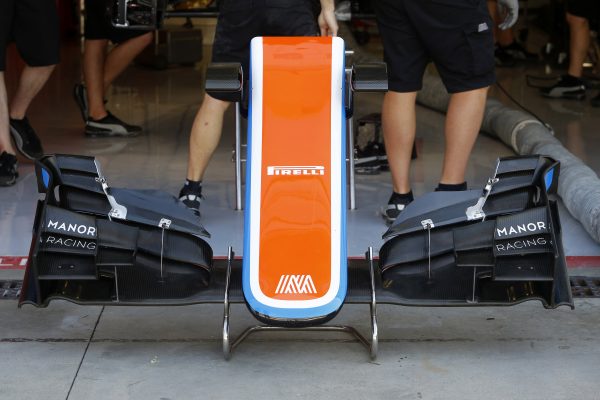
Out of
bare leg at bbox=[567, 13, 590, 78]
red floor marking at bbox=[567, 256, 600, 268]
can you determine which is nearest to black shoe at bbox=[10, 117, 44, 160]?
red floor marking at bbox=[567, 256, 600, 268]

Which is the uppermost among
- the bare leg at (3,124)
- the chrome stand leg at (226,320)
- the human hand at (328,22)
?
the human hand at (328,22)

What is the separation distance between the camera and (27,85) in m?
6.56

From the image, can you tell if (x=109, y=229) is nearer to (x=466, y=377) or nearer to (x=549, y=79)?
(x=466, y=377)

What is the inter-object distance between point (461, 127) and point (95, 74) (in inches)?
115

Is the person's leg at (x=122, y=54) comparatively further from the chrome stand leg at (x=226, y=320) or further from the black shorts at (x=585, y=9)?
the chrome stand leg at (x=226, y=320)

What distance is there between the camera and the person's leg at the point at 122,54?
743 cm

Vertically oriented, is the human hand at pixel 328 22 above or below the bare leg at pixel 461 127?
above

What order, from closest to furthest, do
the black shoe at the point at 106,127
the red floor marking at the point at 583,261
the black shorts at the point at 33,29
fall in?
the red floor marking at the point at 583,261 < the black shorts at the point at 33,29 < the black shoe at the point at 106,127

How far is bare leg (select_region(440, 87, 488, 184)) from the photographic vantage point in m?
5.31

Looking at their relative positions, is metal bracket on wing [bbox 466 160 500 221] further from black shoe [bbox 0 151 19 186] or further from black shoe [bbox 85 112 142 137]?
black shoe [bbox 85 112 142 137]

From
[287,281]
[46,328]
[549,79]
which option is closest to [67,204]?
[46,328]

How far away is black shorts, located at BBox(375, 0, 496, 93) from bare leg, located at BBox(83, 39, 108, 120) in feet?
8.56

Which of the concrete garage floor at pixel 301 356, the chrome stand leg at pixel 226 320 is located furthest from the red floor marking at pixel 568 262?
the chrome stand leg at pixel 226 320

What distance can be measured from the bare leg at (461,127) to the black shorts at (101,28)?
8.59 feet
